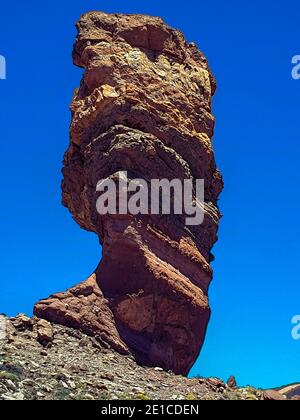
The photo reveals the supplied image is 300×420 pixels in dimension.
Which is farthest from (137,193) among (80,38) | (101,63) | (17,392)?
(17,392)

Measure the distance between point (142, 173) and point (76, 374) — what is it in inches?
506

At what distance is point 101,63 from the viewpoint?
36.5 metres

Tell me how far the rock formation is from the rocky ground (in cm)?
155

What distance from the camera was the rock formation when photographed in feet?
102

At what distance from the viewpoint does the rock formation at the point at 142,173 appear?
102 ft

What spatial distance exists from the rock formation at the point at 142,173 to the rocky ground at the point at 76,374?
1552 mm

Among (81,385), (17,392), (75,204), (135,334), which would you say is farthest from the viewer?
(75,204)

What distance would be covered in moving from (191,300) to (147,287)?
263 cm

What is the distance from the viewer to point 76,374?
938 inches

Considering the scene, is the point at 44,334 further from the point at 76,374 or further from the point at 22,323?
the point at 76,374

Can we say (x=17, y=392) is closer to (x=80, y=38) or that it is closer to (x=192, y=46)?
(x=80, y=38)

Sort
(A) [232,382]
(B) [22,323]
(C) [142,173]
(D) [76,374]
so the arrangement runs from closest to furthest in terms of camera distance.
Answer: (D) [76,374], (A) [232,382], (B) [22,323], (C) [142,173]

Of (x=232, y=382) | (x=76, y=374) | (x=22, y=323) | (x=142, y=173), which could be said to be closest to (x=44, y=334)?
(x=22, y=323)

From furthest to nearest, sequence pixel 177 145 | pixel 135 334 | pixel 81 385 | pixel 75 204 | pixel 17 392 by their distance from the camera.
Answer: pixel 75 204
pixel 177 145
pixel 135 334
pixel 81 385
pixel 17 392
